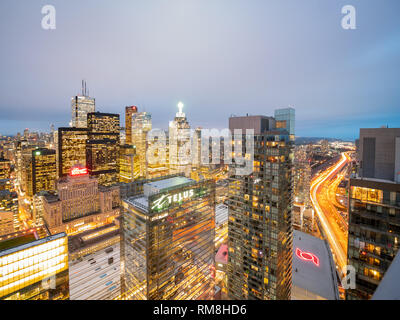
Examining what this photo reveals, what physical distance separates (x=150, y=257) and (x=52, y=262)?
14.9 metres

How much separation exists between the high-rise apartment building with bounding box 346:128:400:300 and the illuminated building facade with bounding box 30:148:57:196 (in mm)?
133585

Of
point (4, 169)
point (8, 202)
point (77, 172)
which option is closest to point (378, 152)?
point (77, 172)

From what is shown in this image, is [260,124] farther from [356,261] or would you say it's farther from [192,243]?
[192,243]

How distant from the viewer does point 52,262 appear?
97.2 feet

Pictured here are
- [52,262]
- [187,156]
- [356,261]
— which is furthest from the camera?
[187,156]

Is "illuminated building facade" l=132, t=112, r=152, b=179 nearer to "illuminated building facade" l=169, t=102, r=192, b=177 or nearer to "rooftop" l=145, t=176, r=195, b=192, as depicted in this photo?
"illuminated building facade" l=169, t=102, r=192, b=177

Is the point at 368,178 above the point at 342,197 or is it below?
above

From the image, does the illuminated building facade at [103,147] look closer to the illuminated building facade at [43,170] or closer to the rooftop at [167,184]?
the illuminated building facade at [43,170]

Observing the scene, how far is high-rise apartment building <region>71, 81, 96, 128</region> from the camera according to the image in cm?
16438

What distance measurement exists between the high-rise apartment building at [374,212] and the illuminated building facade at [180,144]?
10986 centimetres

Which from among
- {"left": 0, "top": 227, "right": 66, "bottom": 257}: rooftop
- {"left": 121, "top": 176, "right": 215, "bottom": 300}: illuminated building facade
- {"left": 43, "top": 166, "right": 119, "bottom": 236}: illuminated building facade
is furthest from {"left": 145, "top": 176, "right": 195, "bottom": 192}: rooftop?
{"left": 43, "top": 166, "right": 119, "bottom": 236}: illuminated building facade
